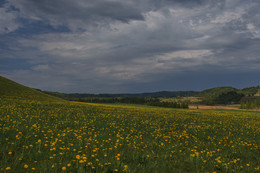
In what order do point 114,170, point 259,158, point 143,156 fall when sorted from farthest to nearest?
point 259,158 < point 143,156 < point 114,170

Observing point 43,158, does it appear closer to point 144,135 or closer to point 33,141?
point 33,141

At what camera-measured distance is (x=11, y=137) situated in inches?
308

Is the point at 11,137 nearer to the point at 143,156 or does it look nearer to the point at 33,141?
the point at 33,141

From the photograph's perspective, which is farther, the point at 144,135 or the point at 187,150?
the point at 144,135

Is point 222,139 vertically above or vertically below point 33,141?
below

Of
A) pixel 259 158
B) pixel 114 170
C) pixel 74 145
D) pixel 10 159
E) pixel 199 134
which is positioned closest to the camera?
pixel 114 170

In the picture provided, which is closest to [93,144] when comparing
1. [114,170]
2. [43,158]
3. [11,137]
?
[43,158]

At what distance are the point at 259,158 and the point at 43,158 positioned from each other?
969cm

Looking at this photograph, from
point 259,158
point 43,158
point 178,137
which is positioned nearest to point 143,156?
point 43,158

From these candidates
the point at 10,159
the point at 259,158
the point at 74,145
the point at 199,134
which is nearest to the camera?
the point at 10,159

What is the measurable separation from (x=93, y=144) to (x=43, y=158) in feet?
7.43

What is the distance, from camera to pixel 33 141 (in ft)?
25.0

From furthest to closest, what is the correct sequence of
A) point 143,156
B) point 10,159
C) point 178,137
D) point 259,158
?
point 178,137 < point 259,158 < point 143,156 < point 10,159

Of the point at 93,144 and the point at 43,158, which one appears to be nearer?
the point at 43,158
